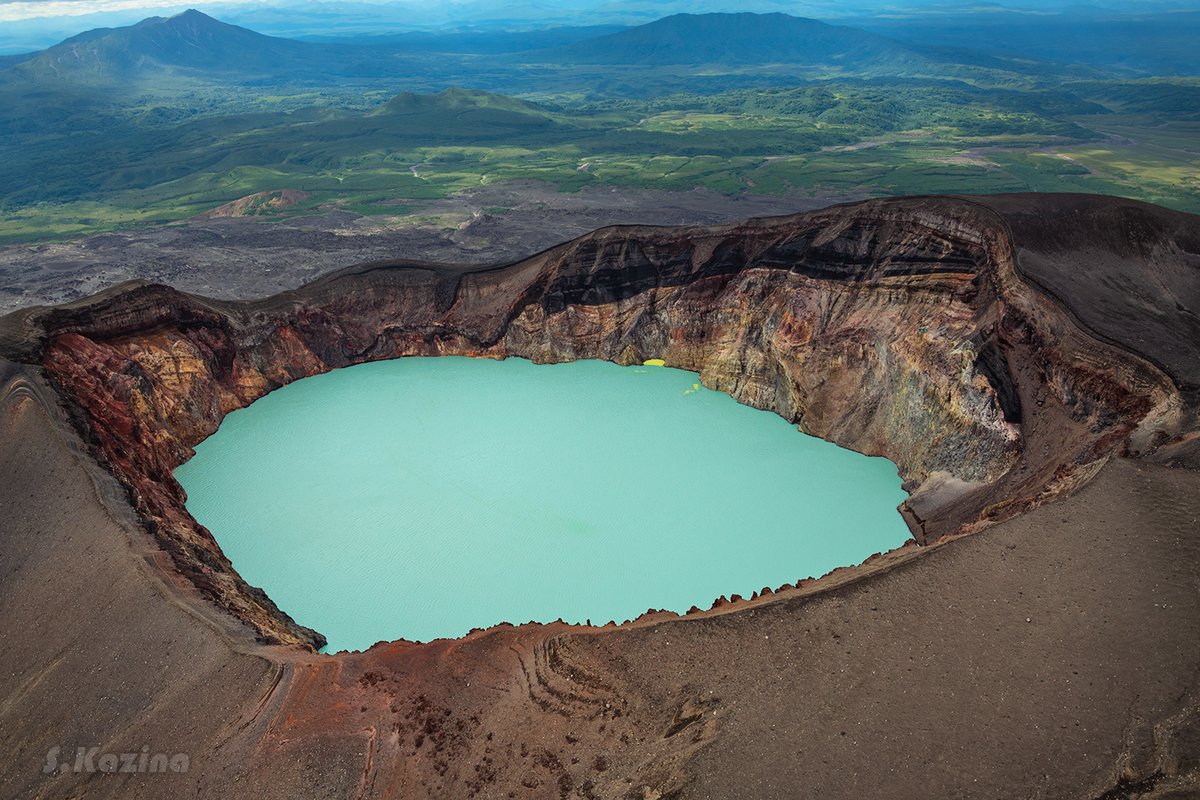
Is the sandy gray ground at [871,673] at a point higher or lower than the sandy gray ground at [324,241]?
higher

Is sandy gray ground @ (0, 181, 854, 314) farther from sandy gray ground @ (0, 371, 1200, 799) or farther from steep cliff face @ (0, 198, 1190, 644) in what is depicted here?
sandy gray ground @ (0, 371, 1200, 799)

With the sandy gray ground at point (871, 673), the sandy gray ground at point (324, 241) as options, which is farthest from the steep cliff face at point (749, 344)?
the sandy gray ground at point (324, 241)

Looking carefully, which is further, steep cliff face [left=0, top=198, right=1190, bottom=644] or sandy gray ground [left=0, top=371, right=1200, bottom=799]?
steep cliff face [left=0, top=198, right=1190, bottom=644]

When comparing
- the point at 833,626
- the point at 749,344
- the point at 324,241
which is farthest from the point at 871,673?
the point at 324,241

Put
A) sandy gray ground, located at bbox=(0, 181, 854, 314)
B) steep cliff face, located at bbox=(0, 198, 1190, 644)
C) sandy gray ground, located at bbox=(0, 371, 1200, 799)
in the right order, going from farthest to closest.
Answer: sandy gray ground, located at bbox=(0, 181, 854, 314) < steep cliff face, located at bbox=(0, 198, 1190, 644) < sandy gray ground, located at bbox=(0, 371, 1200, 799)

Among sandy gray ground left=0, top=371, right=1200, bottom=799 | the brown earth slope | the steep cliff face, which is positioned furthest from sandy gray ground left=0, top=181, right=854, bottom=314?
sandy gray ground left=0, top=371, right=1200, bottom=799

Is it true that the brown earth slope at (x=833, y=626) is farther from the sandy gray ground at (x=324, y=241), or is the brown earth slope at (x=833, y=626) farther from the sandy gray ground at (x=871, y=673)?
the sandy gray ground at (x=324, y=241)

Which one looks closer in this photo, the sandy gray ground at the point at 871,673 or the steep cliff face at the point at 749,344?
the sandy gray ground at the point at 871,673
